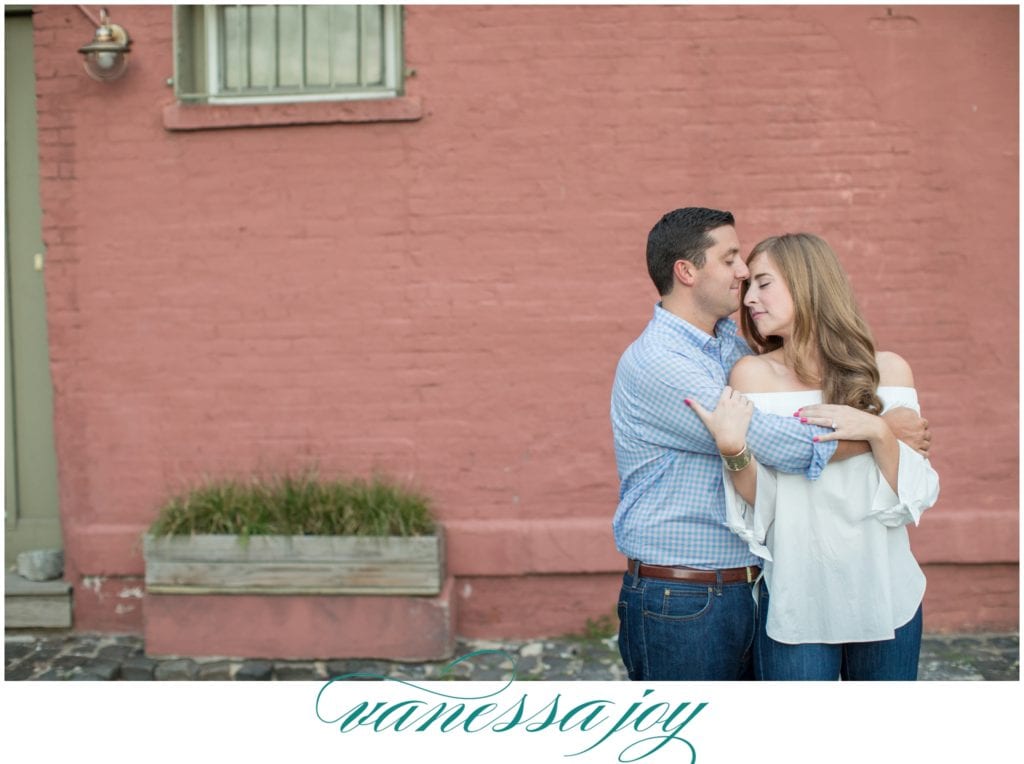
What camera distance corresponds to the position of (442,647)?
4973mm

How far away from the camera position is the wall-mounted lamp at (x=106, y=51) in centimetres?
506

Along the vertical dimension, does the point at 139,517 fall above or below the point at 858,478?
below

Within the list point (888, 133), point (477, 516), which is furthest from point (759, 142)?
point (477, 516)

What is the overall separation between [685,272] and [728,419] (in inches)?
18.3

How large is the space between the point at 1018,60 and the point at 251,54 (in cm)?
376

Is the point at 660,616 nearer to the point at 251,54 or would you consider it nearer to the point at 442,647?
the point at 442,647

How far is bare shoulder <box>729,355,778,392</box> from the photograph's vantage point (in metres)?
2.82

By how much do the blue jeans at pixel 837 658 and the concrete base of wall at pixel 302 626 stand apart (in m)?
2.38

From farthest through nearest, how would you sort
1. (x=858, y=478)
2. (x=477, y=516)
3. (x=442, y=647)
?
1. (x=477, y=516)
2. (x=442, y=647)
3. (x=858, y=478)

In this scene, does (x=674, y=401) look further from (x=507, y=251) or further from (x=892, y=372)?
(x=507, y=251)

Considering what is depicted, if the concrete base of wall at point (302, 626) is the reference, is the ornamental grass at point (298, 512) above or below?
above

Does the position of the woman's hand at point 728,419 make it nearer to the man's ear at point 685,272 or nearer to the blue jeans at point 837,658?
the man's ear at point 685,272

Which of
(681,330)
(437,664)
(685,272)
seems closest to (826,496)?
(681,330)

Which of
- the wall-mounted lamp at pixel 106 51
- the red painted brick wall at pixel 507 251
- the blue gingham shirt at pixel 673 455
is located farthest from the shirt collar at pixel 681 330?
the wall-mounted lamp at pixel 106 51
